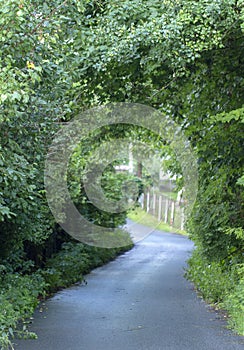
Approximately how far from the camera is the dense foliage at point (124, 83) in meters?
7.64

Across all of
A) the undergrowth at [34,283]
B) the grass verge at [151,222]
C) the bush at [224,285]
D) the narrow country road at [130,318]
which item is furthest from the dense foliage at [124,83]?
the grass verge at [151,222]

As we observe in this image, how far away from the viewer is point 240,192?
11.8 m

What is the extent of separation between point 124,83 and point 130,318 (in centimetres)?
457

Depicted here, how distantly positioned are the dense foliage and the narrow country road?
1.03 meters

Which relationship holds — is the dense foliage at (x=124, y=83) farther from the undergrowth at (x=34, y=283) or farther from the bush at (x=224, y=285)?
the undergrowth at (x=34, y=283)

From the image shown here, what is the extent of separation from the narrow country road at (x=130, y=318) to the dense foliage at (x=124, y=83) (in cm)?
103

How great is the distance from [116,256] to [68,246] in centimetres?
797

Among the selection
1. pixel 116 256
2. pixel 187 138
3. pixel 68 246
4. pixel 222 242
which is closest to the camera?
pixel 222 242

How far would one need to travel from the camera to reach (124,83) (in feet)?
40.0

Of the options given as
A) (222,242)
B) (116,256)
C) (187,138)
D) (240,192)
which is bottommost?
(116,256)

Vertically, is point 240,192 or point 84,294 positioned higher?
point 240,192

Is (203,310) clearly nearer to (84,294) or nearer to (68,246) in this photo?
(84,294)

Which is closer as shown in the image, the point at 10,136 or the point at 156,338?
the point at 10,136

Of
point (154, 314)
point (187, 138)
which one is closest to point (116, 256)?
point (187, 138)
